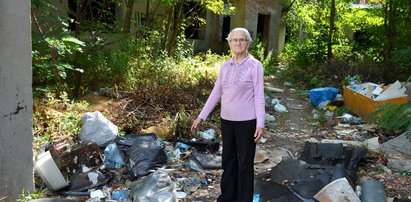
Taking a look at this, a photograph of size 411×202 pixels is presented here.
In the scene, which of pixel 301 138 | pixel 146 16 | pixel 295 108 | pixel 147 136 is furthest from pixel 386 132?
pixel 146 16

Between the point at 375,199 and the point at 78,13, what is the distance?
23.5 ft

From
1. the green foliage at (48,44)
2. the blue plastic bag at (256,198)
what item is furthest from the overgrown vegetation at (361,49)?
the green foliage at (48,44)

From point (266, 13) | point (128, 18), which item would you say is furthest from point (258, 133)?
point (266, 13)

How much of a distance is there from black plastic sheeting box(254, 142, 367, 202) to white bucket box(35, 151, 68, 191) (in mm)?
2255

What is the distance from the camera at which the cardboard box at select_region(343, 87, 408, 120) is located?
686 cm

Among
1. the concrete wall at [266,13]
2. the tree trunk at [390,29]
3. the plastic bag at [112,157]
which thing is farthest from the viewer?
the concrete wall at [266,13]

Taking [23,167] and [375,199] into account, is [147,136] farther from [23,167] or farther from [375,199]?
[375,199]

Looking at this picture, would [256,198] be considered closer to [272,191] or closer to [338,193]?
[272,191]

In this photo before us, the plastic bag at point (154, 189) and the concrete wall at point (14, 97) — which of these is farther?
the plastic bag at point (154, 189)

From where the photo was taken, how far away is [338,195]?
347cm

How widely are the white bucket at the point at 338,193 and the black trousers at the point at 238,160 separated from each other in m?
0.77

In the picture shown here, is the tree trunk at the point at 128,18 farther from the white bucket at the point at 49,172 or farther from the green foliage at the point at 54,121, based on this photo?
the white bucket at the point at 49,172

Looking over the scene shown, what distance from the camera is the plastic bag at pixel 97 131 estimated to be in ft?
16.5

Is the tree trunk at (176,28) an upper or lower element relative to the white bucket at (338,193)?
upper
